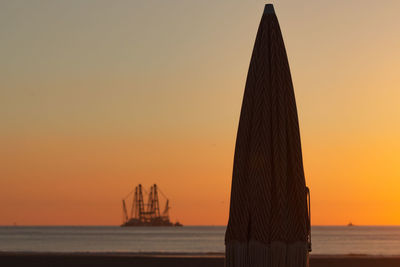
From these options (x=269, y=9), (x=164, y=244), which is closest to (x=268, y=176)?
(x=269, y=9)

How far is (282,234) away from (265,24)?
234 centimetres

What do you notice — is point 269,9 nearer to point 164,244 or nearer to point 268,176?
point 268,176

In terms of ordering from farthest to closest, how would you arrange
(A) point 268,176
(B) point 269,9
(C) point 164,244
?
(C) point 164,244 < (B) point 269,9 < (A) point 268,176

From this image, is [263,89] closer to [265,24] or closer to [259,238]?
[265,24]

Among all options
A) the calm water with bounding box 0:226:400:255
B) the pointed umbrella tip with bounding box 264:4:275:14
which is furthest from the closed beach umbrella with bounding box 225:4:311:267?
the calm water with bounding box 0:226:400:255

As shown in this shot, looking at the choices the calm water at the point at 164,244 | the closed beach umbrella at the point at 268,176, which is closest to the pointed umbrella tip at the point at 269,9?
the closed beach umbrella at the point at 268,176

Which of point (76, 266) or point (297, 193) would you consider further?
point (76, 266)

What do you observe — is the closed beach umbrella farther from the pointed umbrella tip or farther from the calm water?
the calm water

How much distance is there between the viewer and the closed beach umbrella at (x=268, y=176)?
7.84 meters

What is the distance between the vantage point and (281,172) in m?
7.84

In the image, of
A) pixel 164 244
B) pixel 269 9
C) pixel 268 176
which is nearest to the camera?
pixel 268 176

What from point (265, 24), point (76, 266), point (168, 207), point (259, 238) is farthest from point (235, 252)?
point (168, 207)

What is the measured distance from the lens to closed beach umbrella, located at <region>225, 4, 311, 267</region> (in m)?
7.84

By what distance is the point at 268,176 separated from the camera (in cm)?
783
